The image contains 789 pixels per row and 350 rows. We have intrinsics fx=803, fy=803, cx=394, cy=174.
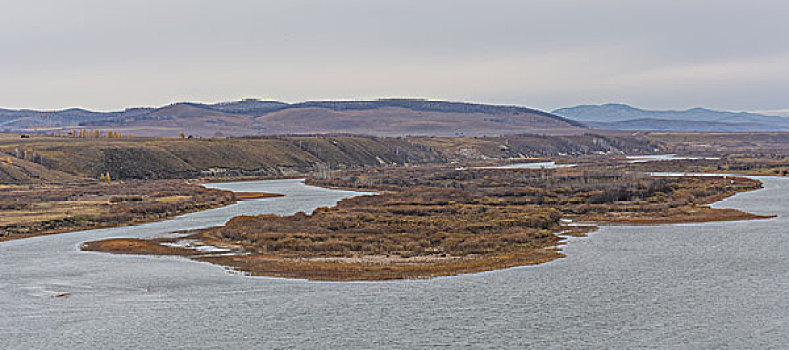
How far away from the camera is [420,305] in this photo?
118 ft

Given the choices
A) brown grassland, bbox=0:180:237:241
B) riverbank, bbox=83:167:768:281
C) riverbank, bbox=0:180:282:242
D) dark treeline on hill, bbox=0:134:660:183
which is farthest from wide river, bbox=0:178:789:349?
dark treeline on hill, bbox=0:134:660:183

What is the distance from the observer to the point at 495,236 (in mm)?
55250

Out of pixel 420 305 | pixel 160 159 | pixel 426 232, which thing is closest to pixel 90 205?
pixel 426 232

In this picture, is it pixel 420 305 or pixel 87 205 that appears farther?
pixel 87 205

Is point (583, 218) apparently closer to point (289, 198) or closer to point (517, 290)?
point (517, 290)

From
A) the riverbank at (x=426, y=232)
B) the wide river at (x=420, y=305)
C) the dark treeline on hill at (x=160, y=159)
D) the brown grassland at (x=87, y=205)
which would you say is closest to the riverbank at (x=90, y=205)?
the brown grassland at (x=87, y=205)

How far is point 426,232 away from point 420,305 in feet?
70.8

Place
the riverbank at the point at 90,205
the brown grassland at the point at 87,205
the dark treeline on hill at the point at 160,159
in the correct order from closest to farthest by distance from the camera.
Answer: the riverbank at the point at 90,205
the brown grassland at the point at 87,205
the dark treeline on hill at the point at 160,159

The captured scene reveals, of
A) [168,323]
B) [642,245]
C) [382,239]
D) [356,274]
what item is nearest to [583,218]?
[642,245]

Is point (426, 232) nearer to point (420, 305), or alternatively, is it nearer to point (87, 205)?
point (420, 305)

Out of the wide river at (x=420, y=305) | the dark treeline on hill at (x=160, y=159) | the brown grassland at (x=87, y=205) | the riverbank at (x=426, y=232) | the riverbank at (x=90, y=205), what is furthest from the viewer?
the dark treeline on hill at (x=160, y=159)

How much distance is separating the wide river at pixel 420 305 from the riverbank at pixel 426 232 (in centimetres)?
267

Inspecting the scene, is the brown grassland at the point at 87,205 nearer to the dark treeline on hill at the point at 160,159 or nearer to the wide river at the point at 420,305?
the dark treeline on hill at the point at 160,159

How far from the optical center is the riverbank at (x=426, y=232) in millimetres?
46688
